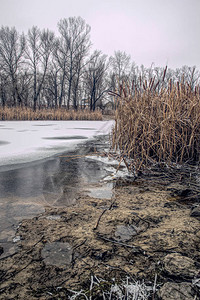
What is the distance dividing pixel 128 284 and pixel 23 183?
4.49ft

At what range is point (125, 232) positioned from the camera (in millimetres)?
1066

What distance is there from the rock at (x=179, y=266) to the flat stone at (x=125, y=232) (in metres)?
0.24

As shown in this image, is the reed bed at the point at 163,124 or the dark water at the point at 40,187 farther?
the reed bed at the point at 163,124

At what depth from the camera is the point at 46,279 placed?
0.74 meters

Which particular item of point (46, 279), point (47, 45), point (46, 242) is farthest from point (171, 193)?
point (47, 45)

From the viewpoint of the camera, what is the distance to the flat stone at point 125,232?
1.01 m

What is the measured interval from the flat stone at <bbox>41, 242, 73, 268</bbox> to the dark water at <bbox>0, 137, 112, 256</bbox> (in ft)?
0.49

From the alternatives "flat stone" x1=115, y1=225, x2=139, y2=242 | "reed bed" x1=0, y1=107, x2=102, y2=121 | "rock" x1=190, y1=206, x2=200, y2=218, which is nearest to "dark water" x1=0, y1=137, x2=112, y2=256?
"flat stone" x1=115, y1=225, x2=139, y2=242

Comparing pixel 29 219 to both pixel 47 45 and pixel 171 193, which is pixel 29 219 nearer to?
pixel 171 193

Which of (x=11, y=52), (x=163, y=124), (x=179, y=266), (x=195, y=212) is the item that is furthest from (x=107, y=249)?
(x=11, y=52)

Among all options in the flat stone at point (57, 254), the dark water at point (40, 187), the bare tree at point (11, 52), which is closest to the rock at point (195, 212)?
the dark water at point (40, 187)

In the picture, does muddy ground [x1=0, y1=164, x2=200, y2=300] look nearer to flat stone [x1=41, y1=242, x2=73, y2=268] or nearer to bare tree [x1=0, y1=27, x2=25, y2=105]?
flat stone [x1=41, y1=242, x2=73, y2=268]

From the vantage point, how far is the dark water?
3.98 ft

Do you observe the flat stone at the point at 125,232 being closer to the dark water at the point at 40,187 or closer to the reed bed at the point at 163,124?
the dark water at the point at 40,187
